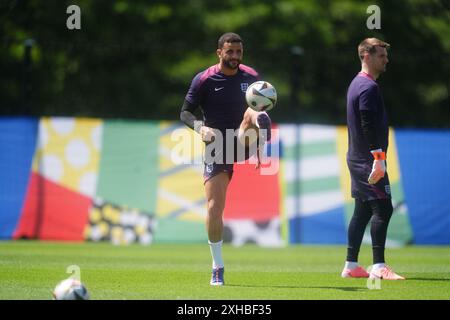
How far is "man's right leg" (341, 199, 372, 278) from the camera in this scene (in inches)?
434

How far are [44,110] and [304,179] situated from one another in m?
9.48

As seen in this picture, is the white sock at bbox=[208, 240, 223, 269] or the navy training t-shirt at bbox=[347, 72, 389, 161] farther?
the navy training t-shirt at bbox=[347, 72, 389, 161]

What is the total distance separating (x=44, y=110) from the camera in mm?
25203

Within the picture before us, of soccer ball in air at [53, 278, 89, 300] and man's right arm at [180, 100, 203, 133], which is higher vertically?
man's right arm at [180, 100, 203, 133]

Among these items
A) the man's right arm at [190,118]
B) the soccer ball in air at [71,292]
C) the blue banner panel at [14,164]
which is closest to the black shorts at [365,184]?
the man's right arm at [190,118]

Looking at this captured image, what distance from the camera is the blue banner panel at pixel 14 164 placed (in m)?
17.7

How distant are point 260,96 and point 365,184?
174 centimetres

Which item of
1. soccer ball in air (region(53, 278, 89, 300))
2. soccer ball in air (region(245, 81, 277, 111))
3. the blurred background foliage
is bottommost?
soccer ball in air (region(53, 278, 89, 300))

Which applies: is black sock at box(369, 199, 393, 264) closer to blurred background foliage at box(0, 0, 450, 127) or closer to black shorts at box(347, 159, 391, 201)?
black shorts at box(347, 159, 391, 201)

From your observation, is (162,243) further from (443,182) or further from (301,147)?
(443,182)

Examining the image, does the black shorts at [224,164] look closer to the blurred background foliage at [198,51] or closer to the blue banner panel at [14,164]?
the blue banner panel at [14,164]

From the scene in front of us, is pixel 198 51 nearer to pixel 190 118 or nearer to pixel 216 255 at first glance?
Result: pixel 190 118

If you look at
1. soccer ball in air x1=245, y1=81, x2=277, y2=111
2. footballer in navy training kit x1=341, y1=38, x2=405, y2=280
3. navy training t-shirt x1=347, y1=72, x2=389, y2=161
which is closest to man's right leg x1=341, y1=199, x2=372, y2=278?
footballer in navy training kit x1=341, y1=38, x2=405, y2=280

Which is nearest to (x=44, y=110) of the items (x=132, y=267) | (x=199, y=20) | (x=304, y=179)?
(x=199, y=20)
